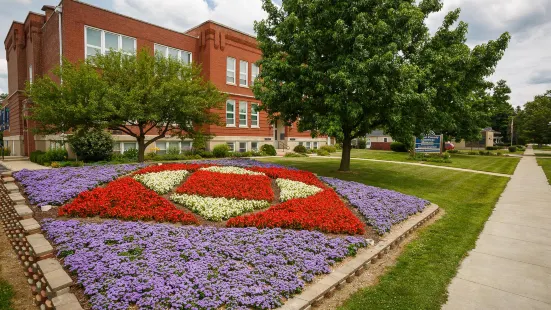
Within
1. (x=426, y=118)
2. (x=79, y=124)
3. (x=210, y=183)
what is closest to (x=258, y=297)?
(x=210, y=183)

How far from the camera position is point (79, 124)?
14.6 meters

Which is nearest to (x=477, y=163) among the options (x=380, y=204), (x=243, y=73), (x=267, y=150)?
(x=267, y=150)

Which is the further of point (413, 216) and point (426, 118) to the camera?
point (426, 118)

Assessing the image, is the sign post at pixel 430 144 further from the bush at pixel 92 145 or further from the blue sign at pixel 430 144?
the bush at pixel 92 145

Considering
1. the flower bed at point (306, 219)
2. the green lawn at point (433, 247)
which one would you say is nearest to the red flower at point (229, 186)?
the flower bed at point (306, 219)

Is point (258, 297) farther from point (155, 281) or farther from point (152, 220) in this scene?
point (152, 220)

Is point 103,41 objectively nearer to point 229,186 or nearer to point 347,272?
point 229,186

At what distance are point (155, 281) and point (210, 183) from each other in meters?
5.67

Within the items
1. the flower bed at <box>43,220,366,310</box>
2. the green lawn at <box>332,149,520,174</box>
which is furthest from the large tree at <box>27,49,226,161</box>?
the green lawn at <box>332,149,520,174</box>

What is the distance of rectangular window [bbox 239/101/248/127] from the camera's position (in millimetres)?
30891

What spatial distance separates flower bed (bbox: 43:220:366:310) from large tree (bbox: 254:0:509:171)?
7271mm

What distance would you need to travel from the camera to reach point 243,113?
31.2 m

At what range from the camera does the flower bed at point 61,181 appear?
320 inches

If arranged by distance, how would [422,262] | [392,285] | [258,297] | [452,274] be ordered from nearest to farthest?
[258,297] → [392,285] → [452,274] → [422,262]
